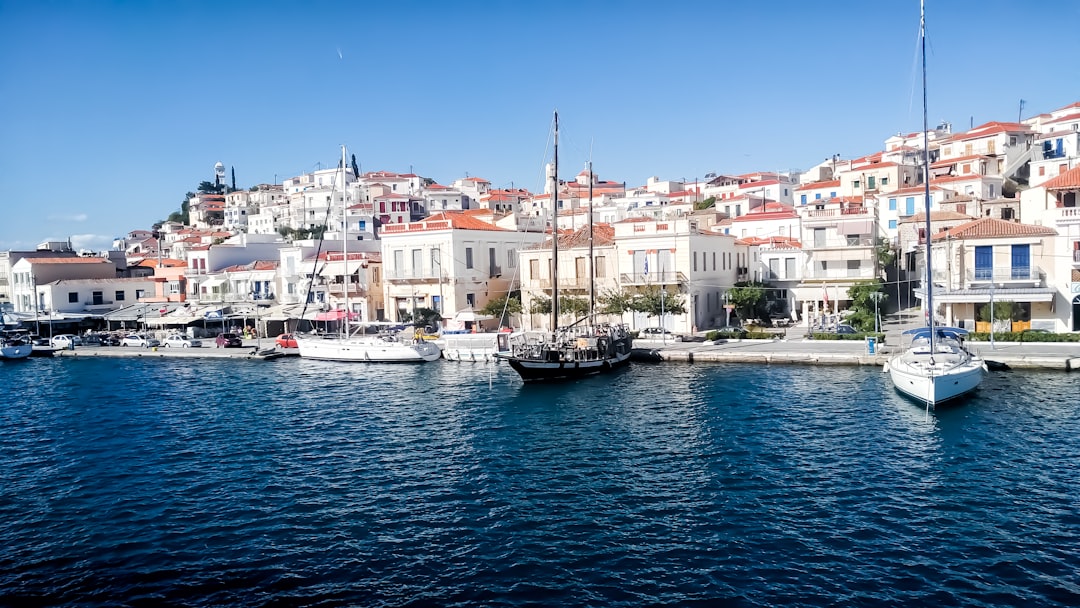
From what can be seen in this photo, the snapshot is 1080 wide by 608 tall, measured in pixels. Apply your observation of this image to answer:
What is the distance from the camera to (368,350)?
147ft

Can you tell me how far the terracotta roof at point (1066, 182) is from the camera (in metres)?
39.4

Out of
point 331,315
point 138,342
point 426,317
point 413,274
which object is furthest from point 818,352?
point 138,342

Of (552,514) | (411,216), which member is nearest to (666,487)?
(552,514)

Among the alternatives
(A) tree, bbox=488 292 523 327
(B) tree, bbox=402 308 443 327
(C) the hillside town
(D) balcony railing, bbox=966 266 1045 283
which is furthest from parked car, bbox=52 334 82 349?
(D) balcony railing, bbox=966 266 1045 283

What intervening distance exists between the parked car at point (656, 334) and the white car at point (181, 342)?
2810cm

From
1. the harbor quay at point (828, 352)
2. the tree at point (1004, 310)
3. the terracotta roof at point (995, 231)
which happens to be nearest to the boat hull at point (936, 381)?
the harbor quay at point (828, 352)

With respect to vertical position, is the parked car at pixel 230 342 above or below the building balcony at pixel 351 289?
below

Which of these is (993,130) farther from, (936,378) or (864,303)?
(936,378)

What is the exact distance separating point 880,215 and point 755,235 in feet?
28.2

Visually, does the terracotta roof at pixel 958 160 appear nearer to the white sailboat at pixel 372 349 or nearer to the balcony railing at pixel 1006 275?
the balcony railing at pixel 1006 275

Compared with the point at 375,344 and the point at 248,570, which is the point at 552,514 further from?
the point at 375,344

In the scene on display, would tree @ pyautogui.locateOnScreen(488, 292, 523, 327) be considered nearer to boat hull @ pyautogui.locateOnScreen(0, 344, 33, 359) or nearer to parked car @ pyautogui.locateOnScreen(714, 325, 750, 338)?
parked car @ pyautogui.locateOnScreen(714, 325, 750, 338)

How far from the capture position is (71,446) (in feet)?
88.0

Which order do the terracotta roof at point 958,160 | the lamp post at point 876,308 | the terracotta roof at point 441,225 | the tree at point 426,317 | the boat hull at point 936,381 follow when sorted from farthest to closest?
the terracotta roof at point 958,160
the terracotta roof at point 441,225
the tree at point 426,317
the lamp post at point 876,308
the boat hull at point 936,381
